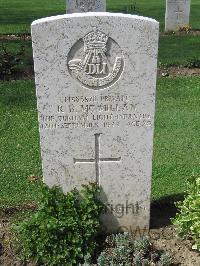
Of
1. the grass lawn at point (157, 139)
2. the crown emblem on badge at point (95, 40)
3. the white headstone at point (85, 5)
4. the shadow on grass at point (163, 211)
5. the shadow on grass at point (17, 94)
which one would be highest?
the white headstone at point (85, 5)

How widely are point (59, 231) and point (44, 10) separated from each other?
56.9 feet

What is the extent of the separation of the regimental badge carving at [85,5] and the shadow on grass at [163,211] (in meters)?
9.03

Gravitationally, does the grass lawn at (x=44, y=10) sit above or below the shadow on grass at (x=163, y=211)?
above

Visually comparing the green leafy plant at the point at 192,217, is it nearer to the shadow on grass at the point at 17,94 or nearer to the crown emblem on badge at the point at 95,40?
the crown emblem on badge at the point at 95,40

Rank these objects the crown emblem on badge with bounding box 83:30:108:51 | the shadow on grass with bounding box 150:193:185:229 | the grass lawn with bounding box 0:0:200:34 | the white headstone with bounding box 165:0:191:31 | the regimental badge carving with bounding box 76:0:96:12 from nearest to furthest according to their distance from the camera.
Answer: the crown emblem on badge with bounding box 83:30:108:51 < the shadow on grass with bounding box 150:193:185:229 < the regimental badge carving with bounding box 76:0:96:12 < the white headstone with bounding box 165:0:191:31 < the grass lawn with bounding box 0:0:200:34

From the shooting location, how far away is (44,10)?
20219 millimetres

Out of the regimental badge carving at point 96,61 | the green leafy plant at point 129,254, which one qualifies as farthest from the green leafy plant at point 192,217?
the regimental badge carving at point 96,61

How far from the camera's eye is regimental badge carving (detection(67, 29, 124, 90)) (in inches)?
158

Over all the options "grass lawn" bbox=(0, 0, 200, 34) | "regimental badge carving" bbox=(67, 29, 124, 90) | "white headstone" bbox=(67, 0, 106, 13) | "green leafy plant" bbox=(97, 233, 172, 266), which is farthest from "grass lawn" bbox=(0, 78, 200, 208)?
"grass lawn" bbox=(0, 0, 200, 34)

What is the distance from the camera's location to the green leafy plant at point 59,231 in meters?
4.19

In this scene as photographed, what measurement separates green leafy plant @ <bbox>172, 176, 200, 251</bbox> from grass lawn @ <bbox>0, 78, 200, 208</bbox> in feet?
3.83

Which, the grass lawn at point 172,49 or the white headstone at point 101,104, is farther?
the grass lawn at point 172,49

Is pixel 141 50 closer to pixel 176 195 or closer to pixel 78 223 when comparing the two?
pixel 78 223

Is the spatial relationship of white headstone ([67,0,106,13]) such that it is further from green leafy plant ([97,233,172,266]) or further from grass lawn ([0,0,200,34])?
green leafy plant ([97,233,172,266])
